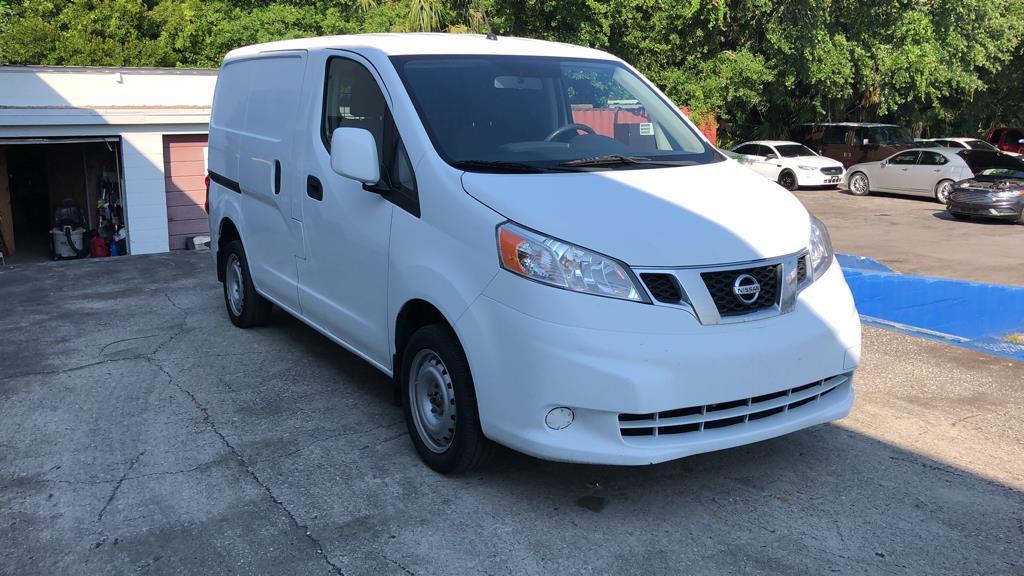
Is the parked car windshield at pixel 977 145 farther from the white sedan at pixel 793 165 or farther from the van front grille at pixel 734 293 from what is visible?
the van front grille at pixel 734 293

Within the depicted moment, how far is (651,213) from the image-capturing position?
393 centimetres

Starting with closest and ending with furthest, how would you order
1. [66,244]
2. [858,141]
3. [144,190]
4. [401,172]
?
[401,172]
[144,190]
[66,244]
[858,141]

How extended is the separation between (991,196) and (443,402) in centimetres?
1765

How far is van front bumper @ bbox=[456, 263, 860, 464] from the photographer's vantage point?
3604 millimetres

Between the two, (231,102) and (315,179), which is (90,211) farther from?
(315,179)

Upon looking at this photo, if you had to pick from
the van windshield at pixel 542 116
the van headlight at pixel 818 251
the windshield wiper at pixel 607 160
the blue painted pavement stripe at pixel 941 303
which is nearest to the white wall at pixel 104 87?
the blue painted pavement stripe at pixel 941 303

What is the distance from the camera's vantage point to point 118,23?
2616 centimetres

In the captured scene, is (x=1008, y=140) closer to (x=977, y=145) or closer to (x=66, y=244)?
(x=977, y=145)

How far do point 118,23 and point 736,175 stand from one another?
2603 centimetres

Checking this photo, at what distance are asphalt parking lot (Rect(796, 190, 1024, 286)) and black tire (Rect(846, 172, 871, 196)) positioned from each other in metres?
0.68

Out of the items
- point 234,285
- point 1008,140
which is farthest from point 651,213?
point 1008,140

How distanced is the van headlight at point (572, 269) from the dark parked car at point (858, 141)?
80.9 feet

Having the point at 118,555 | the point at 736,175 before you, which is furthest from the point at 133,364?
the point at 736,175

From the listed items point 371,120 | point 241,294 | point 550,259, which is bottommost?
point 241,294
